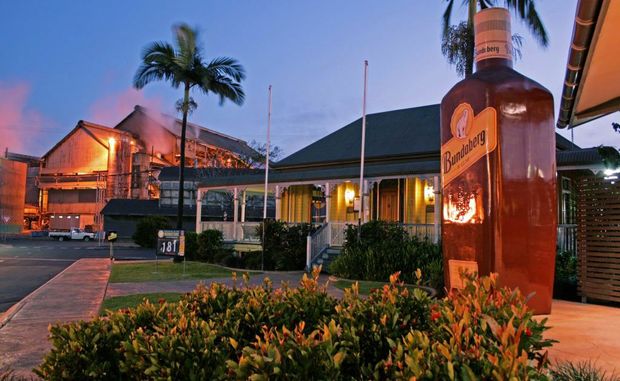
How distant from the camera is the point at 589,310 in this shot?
870 centimetres

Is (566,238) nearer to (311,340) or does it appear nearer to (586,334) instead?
(586,334)

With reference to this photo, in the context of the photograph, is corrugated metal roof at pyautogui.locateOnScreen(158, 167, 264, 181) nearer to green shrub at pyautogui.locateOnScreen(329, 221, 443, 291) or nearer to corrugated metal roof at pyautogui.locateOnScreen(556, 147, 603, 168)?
green shrub at pyautogui.locateOnScreen(329, 221, 443, 291)

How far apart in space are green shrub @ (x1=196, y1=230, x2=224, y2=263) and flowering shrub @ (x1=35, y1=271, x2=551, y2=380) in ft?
62.5

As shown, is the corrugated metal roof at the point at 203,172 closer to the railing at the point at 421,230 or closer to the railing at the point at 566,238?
the railing at the point at 421,230

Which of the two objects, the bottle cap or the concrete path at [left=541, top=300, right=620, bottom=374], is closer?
the concrete path at [left=541, top=300, right=620, bottom=374]

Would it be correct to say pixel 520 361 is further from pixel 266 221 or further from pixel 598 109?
pixel 266 221

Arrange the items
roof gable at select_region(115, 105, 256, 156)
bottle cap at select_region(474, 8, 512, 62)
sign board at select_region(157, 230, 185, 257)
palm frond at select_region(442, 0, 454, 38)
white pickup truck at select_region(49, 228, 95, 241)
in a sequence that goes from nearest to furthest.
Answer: bottle cap at select_region(474, 8, 512, 62)
palm frond at select_region(442, 0, 454, 38)
sign board at select_region(157, 230, 185, 257)
white pickup truck at select_region(49, 228, 95, 241)
roof gable at select_region(115, 105, 256, 156)

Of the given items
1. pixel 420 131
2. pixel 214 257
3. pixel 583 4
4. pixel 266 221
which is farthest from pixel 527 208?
pixel 214 257

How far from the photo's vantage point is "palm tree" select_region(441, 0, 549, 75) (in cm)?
1559

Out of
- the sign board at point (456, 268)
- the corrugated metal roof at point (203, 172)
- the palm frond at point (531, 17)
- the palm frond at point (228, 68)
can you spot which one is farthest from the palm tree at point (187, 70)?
the corrugated metal roof at point (203, 172)

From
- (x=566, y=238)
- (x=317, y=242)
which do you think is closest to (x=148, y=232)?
(x=317, y=242)

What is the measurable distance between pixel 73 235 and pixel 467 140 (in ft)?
176

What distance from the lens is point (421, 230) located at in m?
17.4

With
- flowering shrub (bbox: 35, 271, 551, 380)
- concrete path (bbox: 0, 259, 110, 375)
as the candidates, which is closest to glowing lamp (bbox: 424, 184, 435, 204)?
concrete path (bbox: 0, 259, 110, 375)
